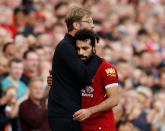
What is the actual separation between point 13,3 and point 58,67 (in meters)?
6.69

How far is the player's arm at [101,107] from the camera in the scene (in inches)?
218

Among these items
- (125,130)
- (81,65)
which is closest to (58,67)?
(81,65)

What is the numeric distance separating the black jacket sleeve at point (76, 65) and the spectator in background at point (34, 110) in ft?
10.3

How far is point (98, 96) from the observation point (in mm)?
5895

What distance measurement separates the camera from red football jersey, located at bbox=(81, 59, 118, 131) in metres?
5.87

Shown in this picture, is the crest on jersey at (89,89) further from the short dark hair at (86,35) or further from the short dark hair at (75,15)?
the short dark hair at (75,15)

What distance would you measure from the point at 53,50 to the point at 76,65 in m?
5.85

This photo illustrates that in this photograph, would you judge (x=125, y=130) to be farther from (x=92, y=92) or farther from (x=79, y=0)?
(x=79, y=0)

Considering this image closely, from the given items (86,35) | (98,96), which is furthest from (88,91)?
(86,35)

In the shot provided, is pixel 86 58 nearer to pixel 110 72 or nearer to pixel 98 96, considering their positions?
pixel 110 72

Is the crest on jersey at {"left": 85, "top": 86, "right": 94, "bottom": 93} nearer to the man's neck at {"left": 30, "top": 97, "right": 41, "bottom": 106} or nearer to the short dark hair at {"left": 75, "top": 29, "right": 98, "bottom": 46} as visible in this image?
the short dark hair at {"left": 75, "top": 29, "right": 98, "bottom": 46}

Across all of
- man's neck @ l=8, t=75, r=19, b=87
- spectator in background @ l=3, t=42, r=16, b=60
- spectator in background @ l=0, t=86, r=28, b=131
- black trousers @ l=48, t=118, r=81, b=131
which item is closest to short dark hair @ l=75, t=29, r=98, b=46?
black trousers @ l=48, t=118, r=81, b=131

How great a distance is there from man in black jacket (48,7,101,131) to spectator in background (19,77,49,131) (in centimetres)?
289

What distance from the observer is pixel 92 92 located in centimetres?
590
